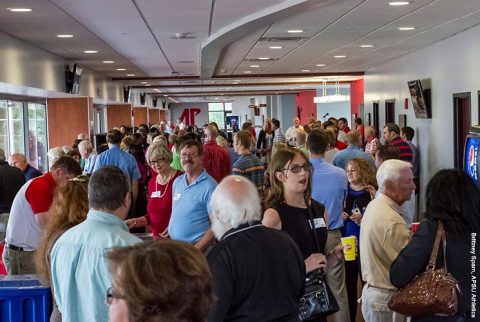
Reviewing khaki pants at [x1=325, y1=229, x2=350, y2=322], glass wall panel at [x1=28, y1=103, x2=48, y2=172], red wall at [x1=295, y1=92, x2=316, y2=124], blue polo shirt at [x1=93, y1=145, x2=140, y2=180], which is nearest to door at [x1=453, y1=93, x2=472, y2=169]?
blue polo shirt at [x1=93, y1=145, x2=140, y2=180]

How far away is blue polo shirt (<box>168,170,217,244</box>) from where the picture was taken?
461 cm

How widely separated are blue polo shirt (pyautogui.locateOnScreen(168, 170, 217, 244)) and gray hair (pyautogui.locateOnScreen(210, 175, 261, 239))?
71.2 inches

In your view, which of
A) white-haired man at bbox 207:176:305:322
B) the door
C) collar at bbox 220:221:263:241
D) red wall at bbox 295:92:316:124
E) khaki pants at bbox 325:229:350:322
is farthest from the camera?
red wall at bbox 295:92:316:124

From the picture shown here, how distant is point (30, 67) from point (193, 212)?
569 centimetres

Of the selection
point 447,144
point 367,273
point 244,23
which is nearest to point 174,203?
point 367,273

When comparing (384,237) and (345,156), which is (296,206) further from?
(345,156)

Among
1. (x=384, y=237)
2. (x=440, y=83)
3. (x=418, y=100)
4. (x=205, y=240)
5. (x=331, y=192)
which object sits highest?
(x=440, y=83)

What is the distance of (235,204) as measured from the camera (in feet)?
8.84

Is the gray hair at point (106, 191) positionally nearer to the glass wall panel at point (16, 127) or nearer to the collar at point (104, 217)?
the collar at point (104, 217)

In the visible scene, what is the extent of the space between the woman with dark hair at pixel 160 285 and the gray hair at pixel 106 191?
1.29 meters

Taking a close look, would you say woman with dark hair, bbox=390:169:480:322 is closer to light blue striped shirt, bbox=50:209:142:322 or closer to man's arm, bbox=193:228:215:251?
light blue striped shirt, bbox=50:209:142:322

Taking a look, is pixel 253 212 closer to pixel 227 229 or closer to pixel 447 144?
pixel 227 229

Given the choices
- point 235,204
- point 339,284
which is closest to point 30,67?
point 339,284

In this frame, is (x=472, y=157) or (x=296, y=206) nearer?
(x=296, y=206)
